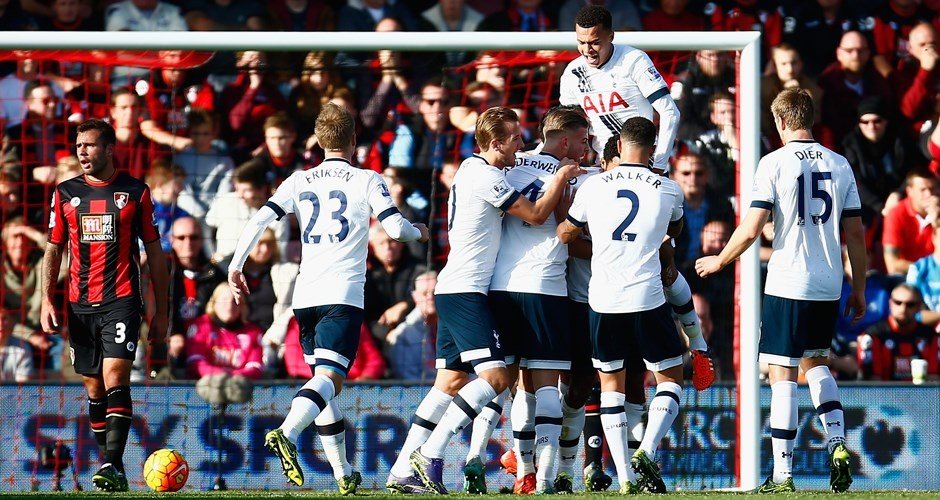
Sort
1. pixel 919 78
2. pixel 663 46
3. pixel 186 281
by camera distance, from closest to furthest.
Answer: pixel 663 46 → pixel 186 281 → pixel 919 78

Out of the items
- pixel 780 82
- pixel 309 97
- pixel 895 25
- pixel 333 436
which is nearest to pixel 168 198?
pixel 309 97

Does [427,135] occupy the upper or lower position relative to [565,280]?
upper

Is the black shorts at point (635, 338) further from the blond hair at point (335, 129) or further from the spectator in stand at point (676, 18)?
the spectator in stand at point (676, 18)

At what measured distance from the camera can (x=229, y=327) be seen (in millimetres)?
9922

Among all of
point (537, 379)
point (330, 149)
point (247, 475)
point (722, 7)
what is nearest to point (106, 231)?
point (330, 149)

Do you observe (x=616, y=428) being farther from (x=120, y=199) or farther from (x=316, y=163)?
(x=316, y=163)

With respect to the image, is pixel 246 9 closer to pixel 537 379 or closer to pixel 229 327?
pixel 229 327

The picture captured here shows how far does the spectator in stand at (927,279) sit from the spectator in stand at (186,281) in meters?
5.53

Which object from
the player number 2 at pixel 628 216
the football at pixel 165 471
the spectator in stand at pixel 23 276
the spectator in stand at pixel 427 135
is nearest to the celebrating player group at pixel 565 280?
the player number 2 at pixel 628 216

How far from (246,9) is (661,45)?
5.22 meters

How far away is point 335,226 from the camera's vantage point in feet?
23.8

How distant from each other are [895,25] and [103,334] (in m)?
7.99

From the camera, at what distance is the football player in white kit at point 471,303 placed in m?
6.99

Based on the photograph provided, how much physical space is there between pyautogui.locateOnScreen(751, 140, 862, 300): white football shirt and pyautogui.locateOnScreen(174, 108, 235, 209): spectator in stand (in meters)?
4.52
